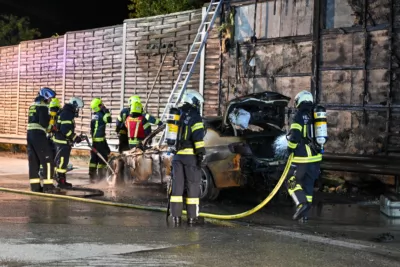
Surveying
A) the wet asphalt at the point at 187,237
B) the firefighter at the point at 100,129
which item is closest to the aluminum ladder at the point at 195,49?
the firefighter at the point at 100,129

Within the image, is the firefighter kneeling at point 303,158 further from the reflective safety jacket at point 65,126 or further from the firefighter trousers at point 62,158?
the firefighter trousers at point 62,158

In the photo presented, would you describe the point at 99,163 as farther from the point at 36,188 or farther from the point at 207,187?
the point at 207,187

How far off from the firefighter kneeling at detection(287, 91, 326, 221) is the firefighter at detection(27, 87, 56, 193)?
4.64 metres

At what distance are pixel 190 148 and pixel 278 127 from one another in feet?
8.82

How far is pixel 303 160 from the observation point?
25.6 feet

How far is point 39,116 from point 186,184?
383 cm

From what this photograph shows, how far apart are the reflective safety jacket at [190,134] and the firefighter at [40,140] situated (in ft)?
11.9

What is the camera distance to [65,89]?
18172mm

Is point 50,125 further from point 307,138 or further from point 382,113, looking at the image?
point 382,113

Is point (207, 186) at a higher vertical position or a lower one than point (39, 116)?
lower

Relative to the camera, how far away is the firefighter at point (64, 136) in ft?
35.6

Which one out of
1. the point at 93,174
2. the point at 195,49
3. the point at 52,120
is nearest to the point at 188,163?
the point at 52,120

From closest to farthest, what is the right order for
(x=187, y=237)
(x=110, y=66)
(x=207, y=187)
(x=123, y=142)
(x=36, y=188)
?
(x=187, y=237) → (x=207, y=187) → (x=36, y=188) → (x=123, y=142) → (x=110, y=66)

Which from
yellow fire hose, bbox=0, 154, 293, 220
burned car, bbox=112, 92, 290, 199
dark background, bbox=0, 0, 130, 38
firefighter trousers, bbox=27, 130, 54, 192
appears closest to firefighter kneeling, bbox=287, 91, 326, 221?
yellow fire hose, bbox=0, 154, 293, 220
